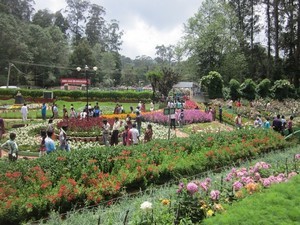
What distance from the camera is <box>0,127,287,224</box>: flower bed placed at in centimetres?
751

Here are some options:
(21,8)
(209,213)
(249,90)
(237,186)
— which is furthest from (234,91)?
(21,8)

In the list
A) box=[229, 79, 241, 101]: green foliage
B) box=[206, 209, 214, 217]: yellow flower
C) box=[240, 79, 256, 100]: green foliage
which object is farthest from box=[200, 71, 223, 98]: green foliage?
box=[206, 209, 214, 217]: yellow flower

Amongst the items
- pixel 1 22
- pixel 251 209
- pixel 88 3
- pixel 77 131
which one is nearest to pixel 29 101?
pixel 1 22

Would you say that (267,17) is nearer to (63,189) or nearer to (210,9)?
(210,9)

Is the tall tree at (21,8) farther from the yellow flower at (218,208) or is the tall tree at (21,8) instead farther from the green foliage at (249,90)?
the yellow flower at (218,208)

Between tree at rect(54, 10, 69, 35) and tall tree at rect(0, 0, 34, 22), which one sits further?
tree at rect(54, 10, 69, 35)

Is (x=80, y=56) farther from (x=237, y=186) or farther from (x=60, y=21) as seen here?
(x=237, y=186)

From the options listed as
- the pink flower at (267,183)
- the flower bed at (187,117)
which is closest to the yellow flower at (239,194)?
the pink flower at (267,183)

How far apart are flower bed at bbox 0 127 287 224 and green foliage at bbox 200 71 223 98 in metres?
25.4

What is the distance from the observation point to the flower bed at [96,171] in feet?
24.6

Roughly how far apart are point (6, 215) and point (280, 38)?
47.8m

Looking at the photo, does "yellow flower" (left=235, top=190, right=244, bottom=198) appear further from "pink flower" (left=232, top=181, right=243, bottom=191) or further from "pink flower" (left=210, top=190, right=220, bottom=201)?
"pink flower" (left=210, top=190, right=220, bottom=201)

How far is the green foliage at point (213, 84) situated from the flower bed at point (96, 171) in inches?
1000

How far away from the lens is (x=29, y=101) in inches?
1588
